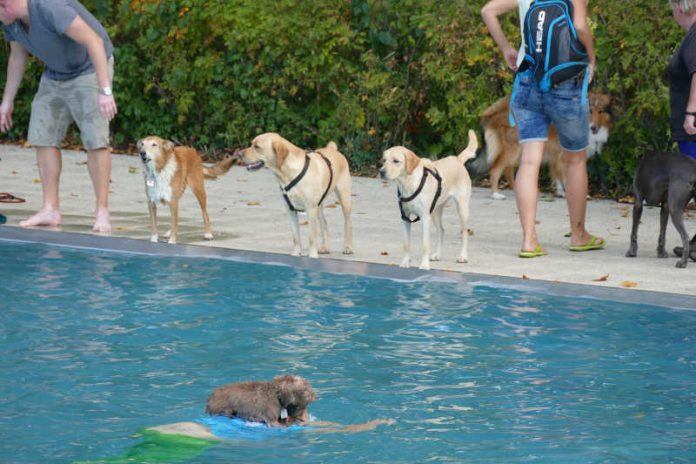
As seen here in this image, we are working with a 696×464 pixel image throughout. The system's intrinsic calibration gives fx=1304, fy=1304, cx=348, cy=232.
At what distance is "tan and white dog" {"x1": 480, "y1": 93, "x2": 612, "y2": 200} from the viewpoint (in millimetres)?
12047

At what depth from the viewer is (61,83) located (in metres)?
9.88

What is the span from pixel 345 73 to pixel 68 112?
504cm

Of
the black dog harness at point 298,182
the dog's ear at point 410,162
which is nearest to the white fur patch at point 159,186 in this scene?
the black dog harness at point 298,182

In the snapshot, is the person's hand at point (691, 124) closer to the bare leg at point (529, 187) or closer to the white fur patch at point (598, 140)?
the bare leg at point (529, 187)

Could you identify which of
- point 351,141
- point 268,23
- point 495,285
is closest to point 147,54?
point 268,23

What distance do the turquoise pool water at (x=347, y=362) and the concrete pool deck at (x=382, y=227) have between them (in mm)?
716

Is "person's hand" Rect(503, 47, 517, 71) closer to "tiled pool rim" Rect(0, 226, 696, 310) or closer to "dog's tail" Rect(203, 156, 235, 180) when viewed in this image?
"tiled pool rim" Rect(0, 226, 696, 310)

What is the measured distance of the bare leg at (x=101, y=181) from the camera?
32.4ft

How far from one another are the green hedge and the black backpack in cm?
295

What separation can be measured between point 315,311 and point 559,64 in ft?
9.13

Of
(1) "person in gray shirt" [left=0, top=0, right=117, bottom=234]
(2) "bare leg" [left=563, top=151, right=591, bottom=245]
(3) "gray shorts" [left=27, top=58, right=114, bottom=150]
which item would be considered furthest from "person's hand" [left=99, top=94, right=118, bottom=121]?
(2) "bare leg" [left=563, top=151, right=591, bottom=245]

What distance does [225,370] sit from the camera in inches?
246

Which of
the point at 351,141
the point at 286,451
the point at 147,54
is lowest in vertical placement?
the point at 286,451

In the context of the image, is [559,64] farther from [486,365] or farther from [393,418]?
[393,418]
